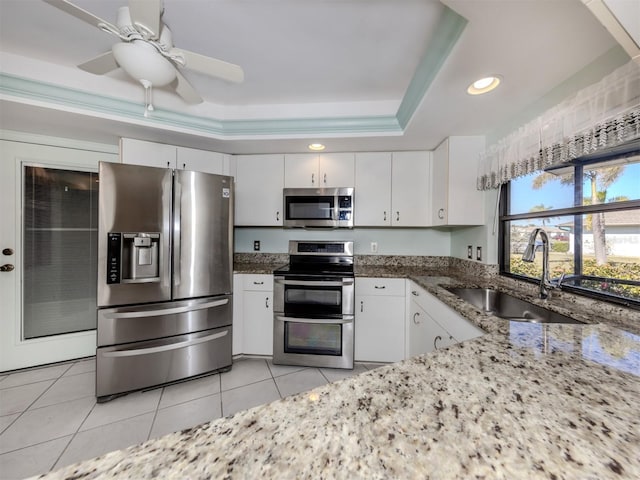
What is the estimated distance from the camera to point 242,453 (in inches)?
14.7

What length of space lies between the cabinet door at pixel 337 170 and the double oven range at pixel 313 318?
95 centimetres

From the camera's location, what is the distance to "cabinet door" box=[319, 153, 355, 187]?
2570 mm

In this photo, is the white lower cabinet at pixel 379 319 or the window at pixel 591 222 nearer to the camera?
the window at pixel 591 222

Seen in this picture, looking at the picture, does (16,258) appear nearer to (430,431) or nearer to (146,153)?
(146,153)

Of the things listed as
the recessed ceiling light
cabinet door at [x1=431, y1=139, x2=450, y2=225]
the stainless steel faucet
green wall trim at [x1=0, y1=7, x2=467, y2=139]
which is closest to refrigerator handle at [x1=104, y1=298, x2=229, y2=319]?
green wall trim at [x1=0, y1=7, x2=467, y2=139]

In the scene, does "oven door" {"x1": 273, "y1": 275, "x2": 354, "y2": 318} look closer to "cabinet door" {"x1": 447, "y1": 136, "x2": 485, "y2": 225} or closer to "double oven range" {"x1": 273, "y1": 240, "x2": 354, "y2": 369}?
"double oven range" {"x1": 273, "y1": 240, "x2": 354, "y2": 369}

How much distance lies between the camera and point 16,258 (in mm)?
2203

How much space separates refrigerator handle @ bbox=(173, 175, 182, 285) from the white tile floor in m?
0.90

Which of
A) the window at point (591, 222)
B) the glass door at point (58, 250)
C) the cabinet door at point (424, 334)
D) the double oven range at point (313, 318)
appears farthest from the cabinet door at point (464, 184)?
the glass door at point (58, 250)

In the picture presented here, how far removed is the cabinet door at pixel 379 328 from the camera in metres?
2.25

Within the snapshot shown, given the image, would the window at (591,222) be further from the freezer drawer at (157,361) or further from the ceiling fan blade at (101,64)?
the ceiling fan blade at (101,64)

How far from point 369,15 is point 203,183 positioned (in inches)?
64.1

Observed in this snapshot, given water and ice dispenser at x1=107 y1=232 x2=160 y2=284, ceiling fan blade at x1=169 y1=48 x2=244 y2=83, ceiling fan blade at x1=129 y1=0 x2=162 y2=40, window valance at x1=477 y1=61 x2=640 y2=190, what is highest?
ceiling fan blade at x1=129 y1=0 x2=162 y2=40

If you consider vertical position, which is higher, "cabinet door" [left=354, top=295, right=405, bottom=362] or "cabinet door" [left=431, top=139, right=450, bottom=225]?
"cabinet door" [left=431, top=139, right=450, bottom=225]
